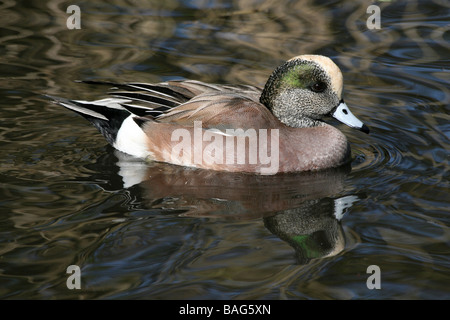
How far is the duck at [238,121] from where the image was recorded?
563 centimetres

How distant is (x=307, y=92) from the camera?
5820mm

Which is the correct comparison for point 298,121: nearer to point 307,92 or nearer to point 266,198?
point 307,92

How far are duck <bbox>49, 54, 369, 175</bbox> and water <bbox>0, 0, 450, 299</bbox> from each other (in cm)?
14

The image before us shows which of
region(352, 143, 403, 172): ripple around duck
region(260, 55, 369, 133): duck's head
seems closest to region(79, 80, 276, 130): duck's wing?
region(260, 55, 369, 133): duck's head

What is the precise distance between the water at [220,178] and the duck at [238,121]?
0.14 meters

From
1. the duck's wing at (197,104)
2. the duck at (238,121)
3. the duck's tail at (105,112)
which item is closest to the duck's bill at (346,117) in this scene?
the duck at (238,121)

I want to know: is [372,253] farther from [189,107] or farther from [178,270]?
[189,107]

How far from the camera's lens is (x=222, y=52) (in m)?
7.81

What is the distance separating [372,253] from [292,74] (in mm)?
1814

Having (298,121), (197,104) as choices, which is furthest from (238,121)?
(298,121)

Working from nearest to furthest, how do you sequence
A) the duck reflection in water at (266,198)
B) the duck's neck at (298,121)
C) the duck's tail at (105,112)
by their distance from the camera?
the duck reflection in water at (266,198)
the duck's neck at (298,121)
the duck's tail at (105,112)

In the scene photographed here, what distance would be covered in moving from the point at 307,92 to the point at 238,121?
0.62 m

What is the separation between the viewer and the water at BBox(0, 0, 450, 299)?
13.8 ft

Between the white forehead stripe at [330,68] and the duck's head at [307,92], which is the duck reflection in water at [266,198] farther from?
the white forehead stripe at [330,68]
